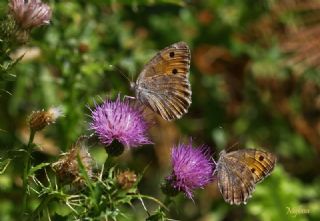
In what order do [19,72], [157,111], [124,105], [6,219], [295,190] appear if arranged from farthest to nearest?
1. [295,190]
2. [19,72]
3. [6,219]
4. [157,111]
5. [124,105]

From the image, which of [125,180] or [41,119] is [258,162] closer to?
[125,180]

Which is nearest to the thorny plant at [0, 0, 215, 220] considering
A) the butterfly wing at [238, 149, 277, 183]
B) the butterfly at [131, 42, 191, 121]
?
the butterfly wing at [238, 149, 277, 183]

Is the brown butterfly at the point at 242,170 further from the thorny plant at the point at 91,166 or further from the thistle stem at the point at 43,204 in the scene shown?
the thistle stem at the point at 43,204

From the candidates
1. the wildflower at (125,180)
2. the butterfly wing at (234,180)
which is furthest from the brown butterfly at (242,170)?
the wildflower at (125,180)

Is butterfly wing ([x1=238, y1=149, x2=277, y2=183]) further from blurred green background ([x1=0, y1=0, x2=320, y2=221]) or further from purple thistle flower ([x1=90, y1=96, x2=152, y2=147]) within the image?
blurred green background ([x1=0, y1=0, x2=320, y2=221])

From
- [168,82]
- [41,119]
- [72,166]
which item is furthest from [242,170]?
[41,119]

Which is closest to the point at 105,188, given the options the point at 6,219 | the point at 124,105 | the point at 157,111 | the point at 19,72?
the point at 124,105

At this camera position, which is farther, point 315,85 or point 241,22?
point 315,85

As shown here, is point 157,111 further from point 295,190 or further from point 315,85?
point 315,85
